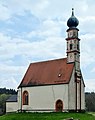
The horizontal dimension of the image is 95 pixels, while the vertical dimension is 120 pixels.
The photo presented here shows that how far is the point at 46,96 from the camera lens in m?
44.6

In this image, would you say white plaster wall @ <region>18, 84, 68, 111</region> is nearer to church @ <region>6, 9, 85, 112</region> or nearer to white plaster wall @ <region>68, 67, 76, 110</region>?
church @ <region>6, 9, 85, 112</region>

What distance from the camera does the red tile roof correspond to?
43.3 m

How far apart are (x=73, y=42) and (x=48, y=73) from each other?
6504 mm

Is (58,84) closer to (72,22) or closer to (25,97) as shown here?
(25,97)

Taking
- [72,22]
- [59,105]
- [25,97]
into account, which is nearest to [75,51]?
[72,22]

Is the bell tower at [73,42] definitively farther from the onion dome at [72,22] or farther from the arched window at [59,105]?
the arched window at [59,105]

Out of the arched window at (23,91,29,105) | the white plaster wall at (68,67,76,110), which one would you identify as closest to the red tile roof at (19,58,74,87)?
the white plaster wall at (68,67,76,110)

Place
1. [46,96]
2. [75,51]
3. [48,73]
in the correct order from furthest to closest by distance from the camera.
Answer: [48,73], [46,96], [75,51]

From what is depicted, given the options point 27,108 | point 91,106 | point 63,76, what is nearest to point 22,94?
point 27,108

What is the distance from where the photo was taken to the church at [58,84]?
42.4 m

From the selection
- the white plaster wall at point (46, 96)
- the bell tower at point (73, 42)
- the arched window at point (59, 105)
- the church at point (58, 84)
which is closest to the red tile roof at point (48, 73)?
the church at point (58, 84)

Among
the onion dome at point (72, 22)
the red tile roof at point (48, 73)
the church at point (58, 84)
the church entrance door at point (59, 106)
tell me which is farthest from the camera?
the onion dome at point (72, 22)

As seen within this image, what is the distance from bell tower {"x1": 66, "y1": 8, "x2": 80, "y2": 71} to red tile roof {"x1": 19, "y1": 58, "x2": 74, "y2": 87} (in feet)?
3.68

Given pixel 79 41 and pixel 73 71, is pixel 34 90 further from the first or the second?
pixel 79 41
